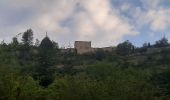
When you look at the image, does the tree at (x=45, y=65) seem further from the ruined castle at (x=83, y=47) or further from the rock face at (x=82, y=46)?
the rock face at (x=82, y=46)

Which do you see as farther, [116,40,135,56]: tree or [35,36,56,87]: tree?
[116,40,135,56]: tree

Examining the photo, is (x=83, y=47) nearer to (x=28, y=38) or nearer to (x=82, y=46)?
(x=82, y=46)

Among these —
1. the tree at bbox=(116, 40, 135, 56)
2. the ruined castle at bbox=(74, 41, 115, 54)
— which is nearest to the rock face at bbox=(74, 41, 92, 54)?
the ruined castle at bbox=(74, 41, 115, 54)

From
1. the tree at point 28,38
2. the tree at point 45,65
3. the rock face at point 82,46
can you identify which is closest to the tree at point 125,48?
the rock face at point 82,46

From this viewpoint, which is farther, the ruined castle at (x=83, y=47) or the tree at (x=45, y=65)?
the ruined castle at (x=83, y=47)

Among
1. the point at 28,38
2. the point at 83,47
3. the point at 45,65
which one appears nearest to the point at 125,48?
the point at 83,47

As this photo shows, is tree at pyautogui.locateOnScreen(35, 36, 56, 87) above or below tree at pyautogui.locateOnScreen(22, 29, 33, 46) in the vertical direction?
below

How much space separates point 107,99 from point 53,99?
4986mm

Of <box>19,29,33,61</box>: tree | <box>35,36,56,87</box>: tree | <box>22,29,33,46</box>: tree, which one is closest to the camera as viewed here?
<box>35,36,56,87</box>: tree

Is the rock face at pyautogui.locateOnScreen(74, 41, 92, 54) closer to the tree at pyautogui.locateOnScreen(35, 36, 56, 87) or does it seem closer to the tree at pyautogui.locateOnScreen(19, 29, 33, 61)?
the tree at pyautogui.locateOnScreen(19, 29, 33, 61)

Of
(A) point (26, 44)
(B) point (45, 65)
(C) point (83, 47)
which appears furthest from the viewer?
(C) point (83, 47)

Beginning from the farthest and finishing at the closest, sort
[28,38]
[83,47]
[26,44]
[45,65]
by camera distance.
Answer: [83,47], [28,38], [26,44], [45,65]

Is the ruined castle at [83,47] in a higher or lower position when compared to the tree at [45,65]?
higher

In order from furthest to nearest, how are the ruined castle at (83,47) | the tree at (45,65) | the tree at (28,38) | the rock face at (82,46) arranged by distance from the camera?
the rock face at (82,46), the ruined castle at (83,47), the tree at (28,38), the tree at (45,65)
